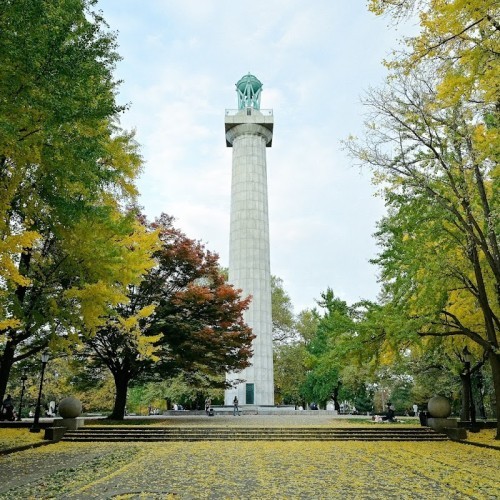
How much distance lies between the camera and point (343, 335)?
16.0 meters

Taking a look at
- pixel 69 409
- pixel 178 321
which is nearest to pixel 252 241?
pixel 178 321

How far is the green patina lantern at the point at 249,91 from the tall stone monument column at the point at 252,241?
2.36 metres

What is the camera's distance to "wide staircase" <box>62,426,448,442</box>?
16453mm

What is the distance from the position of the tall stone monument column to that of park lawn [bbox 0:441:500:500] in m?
20.9

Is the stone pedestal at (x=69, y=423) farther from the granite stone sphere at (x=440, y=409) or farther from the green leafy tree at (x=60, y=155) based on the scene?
the granite stone sphere at (x=440, y=409)

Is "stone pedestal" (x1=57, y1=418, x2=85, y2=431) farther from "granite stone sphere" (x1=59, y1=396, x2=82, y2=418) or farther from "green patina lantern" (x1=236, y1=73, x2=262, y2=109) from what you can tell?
"green patina lantern" (x1=236, y1=73, x2=262, y2=109)

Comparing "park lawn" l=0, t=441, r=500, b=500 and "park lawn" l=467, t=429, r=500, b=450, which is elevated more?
"park lawn" l=467, t=429, r=500, b=450

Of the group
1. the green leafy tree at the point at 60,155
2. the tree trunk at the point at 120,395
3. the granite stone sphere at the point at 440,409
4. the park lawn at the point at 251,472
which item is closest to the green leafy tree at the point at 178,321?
the tree trunk at the point at 120,395

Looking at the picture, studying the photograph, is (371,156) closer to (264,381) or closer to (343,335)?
(343,335)

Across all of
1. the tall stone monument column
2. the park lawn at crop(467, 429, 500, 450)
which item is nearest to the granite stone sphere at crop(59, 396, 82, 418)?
the park lawn at crop(467, 429, 500, 450)

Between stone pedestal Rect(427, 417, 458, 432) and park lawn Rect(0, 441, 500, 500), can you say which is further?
stone pedestal Rect(427, 417, 458, 432)

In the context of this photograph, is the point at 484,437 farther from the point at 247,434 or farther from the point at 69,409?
the point at 69,409

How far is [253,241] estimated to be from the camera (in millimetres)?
37031

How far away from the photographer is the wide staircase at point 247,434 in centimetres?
1645
